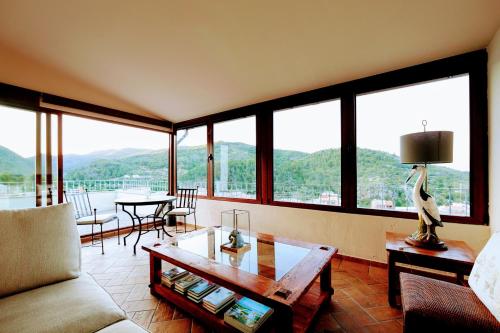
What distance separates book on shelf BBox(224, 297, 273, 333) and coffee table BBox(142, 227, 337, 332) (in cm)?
5

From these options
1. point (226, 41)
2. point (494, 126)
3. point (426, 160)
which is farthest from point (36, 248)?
point (494, 126)

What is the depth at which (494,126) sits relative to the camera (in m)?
1.80

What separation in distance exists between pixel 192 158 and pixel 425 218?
12.2 feet

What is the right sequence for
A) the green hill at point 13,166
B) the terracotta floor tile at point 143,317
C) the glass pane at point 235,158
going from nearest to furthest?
1. the terracotta floor tile at point 143,317
2. the green hill at point 13,166
3. the glass pane at point 235,158

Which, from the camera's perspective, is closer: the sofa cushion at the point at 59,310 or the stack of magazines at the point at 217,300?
the sofa cushion at the point at 59,310

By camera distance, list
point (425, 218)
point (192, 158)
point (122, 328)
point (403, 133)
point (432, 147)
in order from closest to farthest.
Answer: point (122, 328)
point (432, 147)
point (425, 218)
point (403, 133)
point (192, 158)

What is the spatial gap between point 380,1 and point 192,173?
3.74m

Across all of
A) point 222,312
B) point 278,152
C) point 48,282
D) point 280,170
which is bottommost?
point 222,312

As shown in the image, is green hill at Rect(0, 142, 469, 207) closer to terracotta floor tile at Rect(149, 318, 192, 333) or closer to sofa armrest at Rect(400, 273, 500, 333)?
sofa armrest at Rect(400, 273, 500, 333)

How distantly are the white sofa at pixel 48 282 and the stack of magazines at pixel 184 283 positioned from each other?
623 millimetres

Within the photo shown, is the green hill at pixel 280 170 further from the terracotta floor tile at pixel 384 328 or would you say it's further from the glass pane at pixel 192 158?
the terracotta floor tile at pixel 384 328

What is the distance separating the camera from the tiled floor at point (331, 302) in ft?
5.02

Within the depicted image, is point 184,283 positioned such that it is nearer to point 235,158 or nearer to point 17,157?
point 235,158

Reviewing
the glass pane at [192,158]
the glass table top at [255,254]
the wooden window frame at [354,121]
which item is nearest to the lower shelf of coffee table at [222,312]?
the glass table top at [255,254]
